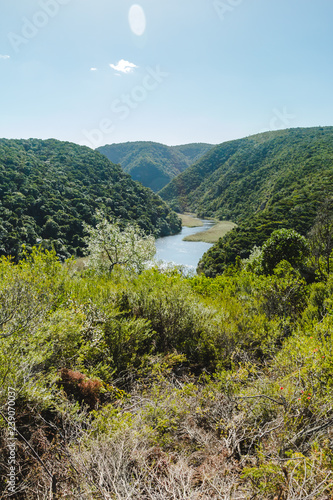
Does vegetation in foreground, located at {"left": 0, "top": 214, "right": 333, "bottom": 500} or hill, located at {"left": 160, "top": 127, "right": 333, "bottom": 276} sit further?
hill, located at {"left": 160, "top": 127, "right": 333, "bottom": 276}

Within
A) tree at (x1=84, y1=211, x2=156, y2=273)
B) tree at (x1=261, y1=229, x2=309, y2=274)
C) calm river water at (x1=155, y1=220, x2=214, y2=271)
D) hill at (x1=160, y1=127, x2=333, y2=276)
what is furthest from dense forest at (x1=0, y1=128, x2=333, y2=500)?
calm river water at (x1=155, y1=220, x2=214, y2=271)

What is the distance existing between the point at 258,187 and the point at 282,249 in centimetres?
9120

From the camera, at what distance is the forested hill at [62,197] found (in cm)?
4688

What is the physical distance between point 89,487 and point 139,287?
13.7 ft

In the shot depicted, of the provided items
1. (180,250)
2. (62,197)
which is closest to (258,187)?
(180,250)

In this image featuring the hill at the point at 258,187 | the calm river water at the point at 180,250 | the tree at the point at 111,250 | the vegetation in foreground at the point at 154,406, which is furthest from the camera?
the calm river water at the point at 180,250

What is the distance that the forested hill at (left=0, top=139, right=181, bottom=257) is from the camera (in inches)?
1845

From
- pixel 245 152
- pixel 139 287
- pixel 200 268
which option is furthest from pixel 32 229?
pixel 245 152

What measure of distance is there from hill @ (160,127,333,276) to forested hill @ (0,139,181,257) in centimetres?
2532

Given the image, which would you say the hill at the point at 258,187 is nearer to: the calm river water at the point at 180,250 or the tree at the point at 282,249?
the calm river water at the point at 180,250

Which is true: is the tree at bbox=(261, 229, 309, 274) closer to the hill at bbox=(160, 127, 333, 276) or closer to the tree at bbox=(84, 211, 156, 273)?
the tree at bbox=(84, 211, 156, 273)

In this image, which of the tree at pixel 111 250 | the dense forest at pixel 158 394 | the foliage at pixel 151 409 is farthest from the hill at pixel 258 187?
the foliage at pixel 151 409

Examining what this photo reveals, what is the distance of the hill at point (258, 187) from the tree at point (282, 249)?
2101cm

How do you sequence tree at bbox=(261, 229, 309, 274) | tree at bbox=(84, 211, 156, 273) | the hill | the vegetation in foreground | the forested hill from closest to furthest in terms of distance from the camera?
the vegetation in foreground → tree at bbox=(261, 229, 309, 274) → tree at bbox=(84, 211, 156, 273) → the forested hill → the hill
